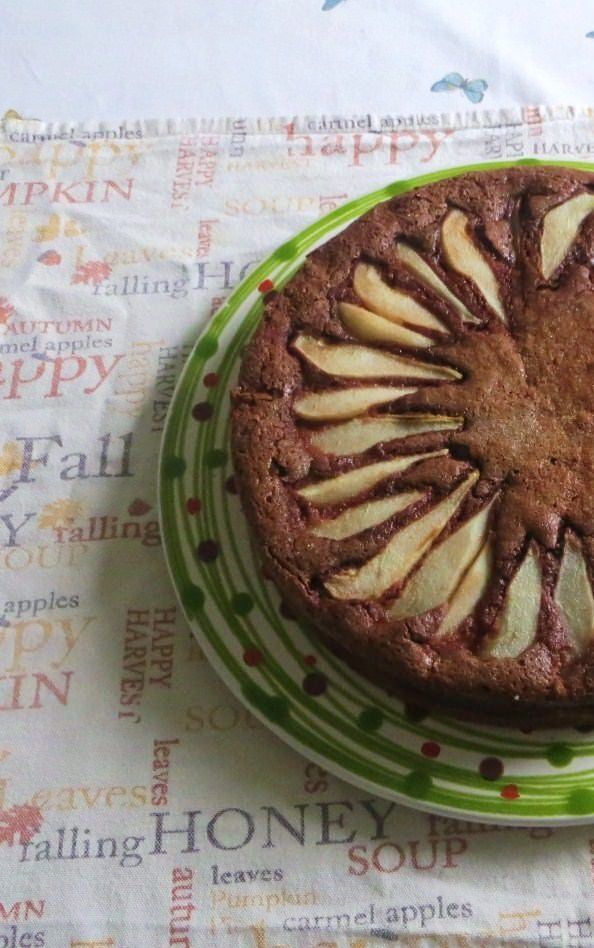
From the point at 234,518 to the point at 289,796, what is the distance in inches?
17.5

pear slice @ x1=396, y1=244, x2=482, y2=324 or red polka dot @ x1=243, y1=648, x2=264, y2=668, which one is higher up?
pear slice @ x1=396, y1=244, x2=482, y2=324

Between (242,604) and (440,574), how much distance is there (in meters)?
0.33

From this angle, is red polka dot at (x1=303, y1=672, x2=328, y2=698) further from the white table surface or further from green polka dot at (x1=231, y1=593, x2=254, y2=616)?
the white table surface

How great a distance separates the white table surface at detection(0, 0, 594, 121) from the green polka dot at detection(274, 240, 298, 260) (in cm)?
44

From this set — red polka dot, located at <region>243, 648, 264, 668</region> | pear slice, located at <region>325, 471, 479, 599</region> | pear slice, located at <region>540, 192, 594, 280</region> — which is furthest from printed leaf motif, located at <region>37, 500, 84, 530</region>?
pear slice, located at <region>540, 192, 594, 280</region>

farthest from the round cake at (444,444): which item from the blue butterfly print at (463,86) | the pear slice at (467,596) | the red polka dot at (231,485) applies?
the blue butterfly print at (463,86)

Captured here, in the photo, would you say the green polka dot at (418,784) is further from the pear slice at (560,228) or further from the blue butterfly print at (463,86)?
the blue butterfly print at (463,86)

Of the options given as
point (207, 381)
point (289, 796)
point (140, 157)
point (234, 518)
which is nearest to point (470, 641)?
point (289, 796)

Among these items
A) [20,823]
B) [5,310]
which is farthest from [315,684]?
[5,310]

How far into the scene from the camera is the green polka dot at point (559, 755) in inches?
51.2

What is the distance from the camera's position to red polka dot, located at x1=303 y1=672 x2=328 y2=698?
138cm

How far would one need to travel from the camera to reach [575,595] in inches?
50.6

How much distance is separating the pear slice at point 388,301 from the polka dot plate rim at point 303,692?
0.27 m

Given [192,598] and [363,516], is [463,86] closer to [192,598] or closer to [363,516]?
[363,516]
